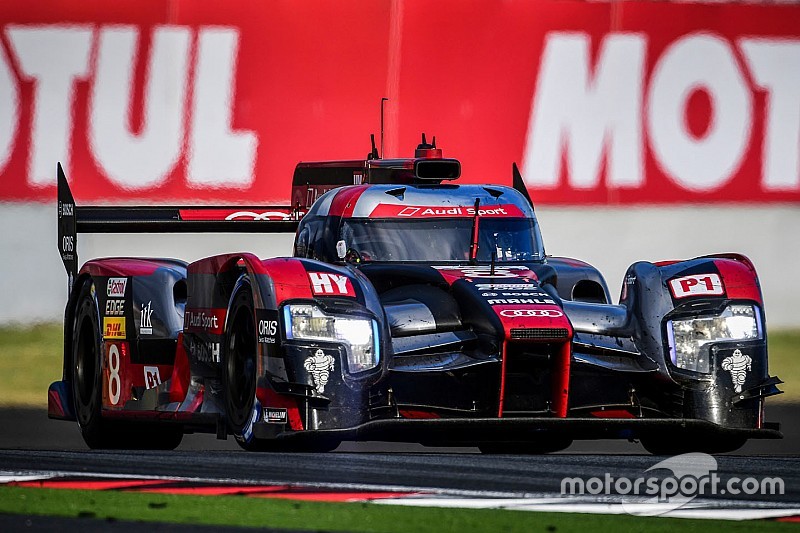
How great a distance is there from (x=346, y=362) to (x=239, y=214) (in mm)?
3596

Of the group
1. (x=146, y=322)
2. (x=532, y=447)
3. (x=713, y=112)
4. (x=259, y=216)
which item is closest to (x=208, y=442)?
(x=259, y=216)

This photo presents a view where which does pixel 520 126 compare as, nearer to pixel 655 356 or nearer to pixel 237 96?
pixel 237 96

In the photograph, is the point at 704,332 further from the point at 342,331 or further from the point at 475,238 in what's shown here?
the point at 342,331

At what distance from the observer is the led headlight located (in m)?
9.28

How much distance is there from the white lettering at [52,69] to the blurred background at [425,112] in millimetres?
19

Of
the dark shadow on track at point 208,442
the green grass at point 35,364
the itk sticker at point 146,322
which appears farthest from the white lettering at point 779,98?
the itk sticker at point 146,322

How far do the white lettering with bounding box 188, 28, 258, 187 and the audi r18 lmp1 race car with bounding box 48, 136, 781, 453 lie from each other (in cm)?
593

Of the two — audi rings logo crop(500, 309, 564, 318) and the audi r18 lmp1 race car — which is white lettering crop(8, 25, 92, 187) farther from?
audi rings logo crop(500, 309, 564, 318)


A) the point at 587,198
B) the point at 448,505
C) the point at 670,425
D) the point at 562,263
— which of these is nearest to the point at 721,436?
the point at 670,425

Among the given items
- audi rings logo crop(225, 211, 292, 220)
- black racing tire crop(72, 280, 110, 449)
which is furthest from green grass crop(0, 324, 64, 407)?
black racing tire crop(72, 280, 110, 449)

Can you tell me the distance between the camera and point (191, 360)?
9992 mm

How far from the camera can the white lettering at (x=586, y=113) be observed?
17.5 meters

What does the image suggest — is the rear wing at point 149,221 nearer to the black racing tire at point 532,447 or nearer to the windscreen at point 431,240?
the windscreen at point 431,240

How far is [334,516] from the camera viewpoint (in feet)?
21.5
